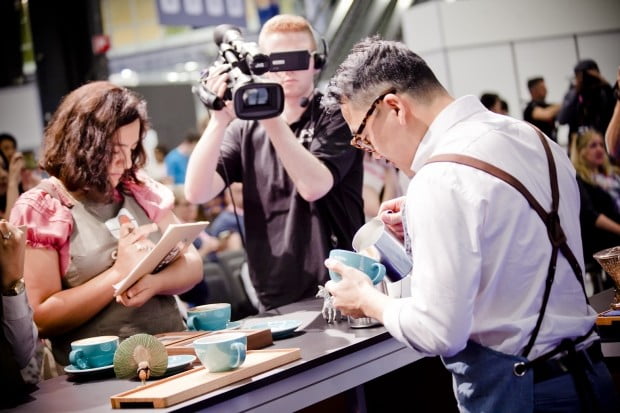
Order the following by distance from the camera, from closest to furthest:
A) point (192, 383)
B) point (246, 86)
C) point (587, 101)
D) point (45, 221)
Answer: point (192, 383), point (45, 221), point (246, 86), point (587, 101)

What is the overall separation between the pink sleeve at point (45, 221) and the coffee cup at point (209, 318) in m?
0.42

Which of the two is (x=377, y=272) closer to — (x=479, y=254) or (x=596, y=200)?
(x=479, y=254)

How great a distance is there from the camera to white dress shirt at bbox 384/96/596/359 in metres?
1.54

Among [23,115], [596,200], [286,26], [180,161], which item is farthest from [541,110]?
[23,115]

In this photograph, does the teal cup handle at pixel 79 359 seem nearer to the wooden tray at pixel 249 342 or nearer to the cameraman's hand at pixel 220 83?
the wooden tray at pixel 249 342

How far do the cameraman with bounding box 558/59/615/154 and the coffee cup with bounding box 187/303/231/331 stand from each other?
2626 millimetres

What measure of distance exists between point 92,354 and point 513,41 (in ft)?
11.9

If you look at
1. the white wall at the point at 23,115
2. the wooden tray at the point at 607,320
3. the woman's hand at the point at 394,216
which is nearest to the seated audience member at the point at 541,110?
the wooden tray at the point at 607,320

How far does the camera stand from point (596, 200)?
4.73 metres

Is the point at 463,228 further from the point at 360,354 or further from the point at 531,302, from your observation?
the point at 360,354

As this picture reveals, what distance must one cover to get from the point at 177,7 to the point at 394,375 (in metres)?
3.99

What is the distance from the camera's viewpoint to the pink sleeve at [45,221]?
Answer: 2.43 m

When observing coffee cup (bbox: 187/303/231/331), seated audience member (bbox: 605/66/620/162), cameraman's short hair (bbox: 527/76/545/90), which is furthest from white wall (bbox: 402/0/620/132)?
coffee cup (bbox: 187/303/231/331)

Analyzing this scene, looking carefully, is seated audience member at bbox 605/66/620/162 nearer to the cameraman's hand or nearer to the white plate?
the cameraman's hand
